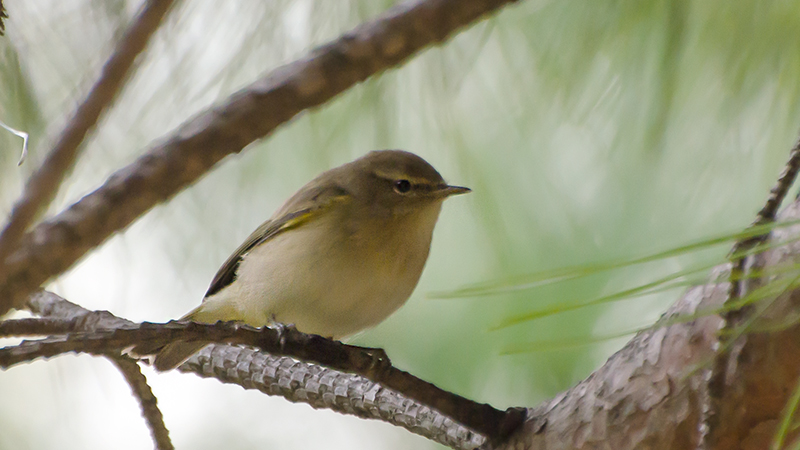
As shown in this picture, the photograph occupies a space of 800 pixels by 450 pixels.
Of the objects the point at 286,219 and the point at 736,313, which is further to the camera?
the point at 286,219

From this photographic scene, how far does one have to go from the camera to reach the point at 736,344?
835mm

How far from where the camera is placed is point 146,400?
3.97ft

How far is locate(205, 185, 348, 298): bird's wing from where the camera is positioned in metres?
1.90

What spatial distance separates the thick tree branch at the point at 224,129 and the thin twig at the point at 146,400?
0.54 metres

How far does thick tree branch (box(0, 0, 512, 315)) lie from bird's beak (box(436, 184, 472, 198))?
89cm

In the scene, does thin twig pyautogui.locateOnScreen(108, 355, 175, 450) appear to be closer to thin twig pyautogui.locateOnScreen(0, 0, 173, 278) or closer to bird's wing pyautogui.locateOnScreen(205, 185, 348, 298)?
thin twig pyautogui.locateOnScreen(0, 0, 173, 278)

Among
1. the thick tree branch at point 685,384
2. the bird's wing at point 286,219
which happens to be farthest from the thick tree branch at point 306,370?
the bird's wing at point 286,219

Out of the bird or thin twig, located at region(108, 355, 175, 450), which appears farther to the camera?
the bird

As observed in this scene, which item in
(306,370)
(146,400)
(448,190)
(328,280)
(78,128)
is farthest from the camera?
(448,190)

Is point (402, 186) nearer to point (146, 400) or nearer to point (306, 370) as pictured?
point (306, 370)

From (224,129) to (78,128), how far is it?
0.13 meters

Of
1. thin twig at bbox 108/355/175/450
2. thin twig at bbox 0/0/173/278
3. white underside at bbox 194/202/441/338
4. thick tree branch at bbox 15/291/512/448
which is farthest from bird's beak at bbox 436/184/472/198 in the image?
thin twig at bbox 0/0/173/278

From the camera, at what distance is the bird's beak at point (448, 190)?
1838 mm

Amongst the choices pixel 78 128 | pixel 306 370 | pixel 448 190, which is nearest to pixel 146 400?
pixel 306 370
